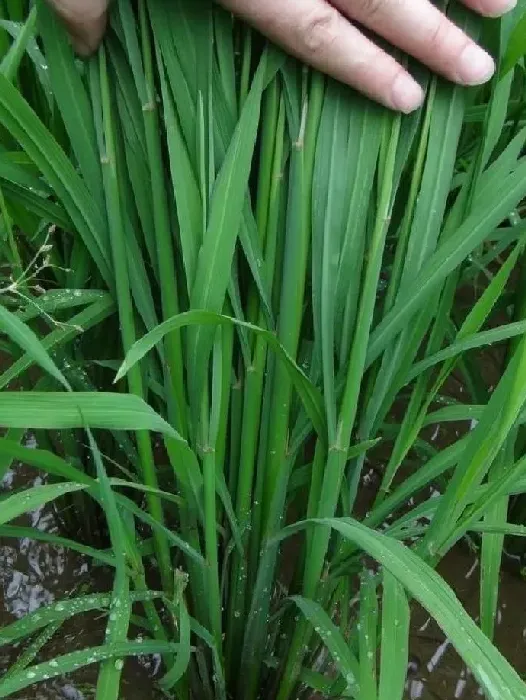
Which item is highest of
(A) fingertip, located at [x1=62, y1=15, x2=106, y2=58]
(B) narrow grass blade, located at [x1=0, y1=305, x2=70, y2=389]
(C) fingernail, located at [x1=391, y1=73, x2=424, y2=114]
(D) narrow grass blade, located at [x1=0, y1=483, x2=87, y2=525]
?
(A) fingertip, located at [x1=62, y1=15, x2=106, y2=58]

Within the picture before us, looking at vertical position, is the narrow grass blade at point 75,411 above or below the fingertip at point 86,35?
below

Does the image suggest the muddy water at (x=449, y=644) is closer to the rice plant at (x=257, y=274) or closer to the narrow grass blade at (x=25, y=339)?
the rice plant at (x=257, y=274)

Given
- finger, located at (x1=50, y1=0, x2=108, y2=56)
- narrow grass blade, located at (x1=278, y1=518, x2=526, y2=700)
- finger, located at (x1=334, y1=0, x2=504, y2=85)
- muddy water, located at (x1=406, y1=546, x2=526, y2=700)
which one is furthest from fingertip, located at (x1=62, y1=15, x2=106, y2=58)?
muddy water, located at (x1=406, y1=546, x2=526, y2=700)

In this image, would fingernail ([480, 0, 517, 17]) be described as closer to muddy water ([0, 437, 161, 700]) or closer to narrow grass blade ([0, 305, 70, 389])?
narrow grass blade ([0, 305, 70, 389])

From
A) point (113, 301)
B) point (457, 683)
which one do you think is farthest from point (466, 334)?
point (457, 683)

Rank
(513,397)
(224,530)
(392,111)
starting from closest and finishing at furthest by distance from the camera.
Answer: (513,397), (392,111), (224,530)

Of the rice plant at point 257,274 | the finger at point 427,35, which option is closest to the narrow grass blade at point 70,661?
the rice plant at point 257,274

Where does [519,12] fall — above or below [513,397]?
above

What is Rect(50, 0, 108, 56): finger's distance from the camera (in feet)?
1.58

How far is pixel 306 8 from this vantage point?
481mm

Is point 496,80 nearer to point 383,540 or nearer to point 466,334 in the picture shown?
point 466,334

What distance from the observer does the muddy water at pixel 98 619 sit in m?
0.71

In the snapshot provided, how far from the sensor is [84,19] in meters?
0.49

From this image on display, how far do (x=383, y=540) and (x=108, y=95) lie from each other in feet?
1.18
